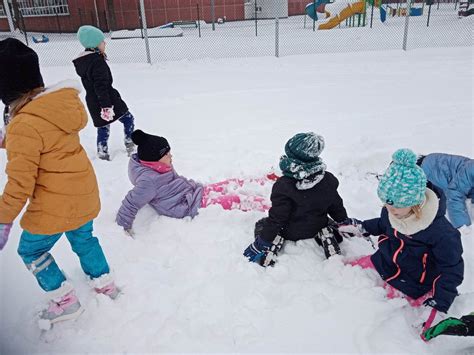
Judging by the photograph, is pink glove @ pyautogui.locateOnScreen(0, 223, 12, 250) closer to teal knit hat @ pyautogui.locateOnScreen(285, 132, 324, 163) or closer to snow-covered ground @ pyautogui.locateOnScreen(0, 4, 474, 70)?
teal knit hat @ pyautogui.locateOnScreen(285, 132, 324, 163)

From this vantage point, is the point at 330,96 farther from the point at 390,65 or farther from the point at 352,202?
the point at 352,202

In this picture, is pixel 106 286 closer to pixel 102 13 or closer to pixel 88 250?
pixel 88 250

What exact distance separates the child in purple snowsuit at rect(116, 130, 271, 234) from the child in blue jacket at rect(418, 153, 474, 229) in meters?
1.64

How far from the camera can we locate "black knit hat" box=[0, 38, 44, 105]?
6.30 ft

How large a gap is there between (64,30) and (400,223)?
72.3 feet

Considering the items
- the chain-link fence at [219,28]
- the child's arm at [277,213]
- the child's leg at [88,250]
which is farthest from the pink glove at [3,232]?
the chain-link fence at [219,28]

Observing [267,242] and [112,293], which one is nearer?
[112,293]

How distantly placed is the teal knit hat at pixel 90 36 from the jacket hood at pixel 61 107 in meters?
2.56

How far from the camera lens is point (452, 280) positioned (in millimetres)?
2266

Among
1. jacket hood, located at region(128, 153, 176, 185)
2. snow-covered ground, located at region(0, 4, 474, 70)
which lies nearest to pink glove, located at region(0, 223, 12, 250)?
jacket hood, located at region(128, 153, 176, 185)

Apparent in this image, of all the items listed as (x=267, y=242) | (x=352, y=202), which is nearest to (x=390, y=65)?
(x=352, y=202)

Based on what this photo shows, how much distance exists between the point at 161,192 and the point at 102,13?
770 inches

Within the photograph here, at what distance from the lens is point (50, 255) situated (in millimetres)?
2355

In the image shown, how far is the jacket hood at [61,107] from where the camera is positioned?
1.99 metres
